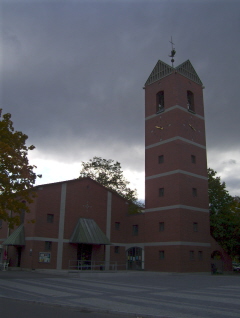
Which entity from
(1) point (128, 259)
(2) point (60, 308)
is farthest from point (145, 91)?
(2) point (60, 308)

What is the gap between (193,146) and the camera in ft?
120

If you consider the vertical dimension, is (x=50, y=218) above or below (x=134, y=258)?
above

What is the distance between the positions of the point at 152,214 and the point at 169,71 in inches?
648

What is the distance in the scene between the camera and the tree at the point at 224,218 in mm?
38562

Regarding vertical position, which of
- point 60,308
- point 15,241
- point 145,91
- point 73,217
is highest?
point 145,91

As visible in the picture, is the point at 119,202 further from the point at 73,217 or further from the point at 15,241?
the point at 15,241

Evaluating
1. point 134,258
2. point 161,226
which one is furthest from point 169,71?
point 134,258

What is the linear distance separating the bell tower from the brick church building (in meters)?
0.10

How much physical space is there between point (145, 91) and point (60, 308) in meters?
33.4

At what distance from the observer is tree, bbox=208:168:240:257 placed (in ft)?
127

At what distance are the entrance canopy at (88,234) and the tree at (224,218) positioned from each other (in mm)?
13144

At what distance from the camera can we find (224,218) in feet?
130

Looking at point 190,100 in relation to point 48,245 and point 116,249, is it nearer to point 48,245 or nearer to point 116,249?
point 116,249

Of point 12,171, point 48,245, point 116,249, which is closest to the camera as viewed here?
point 12,171
